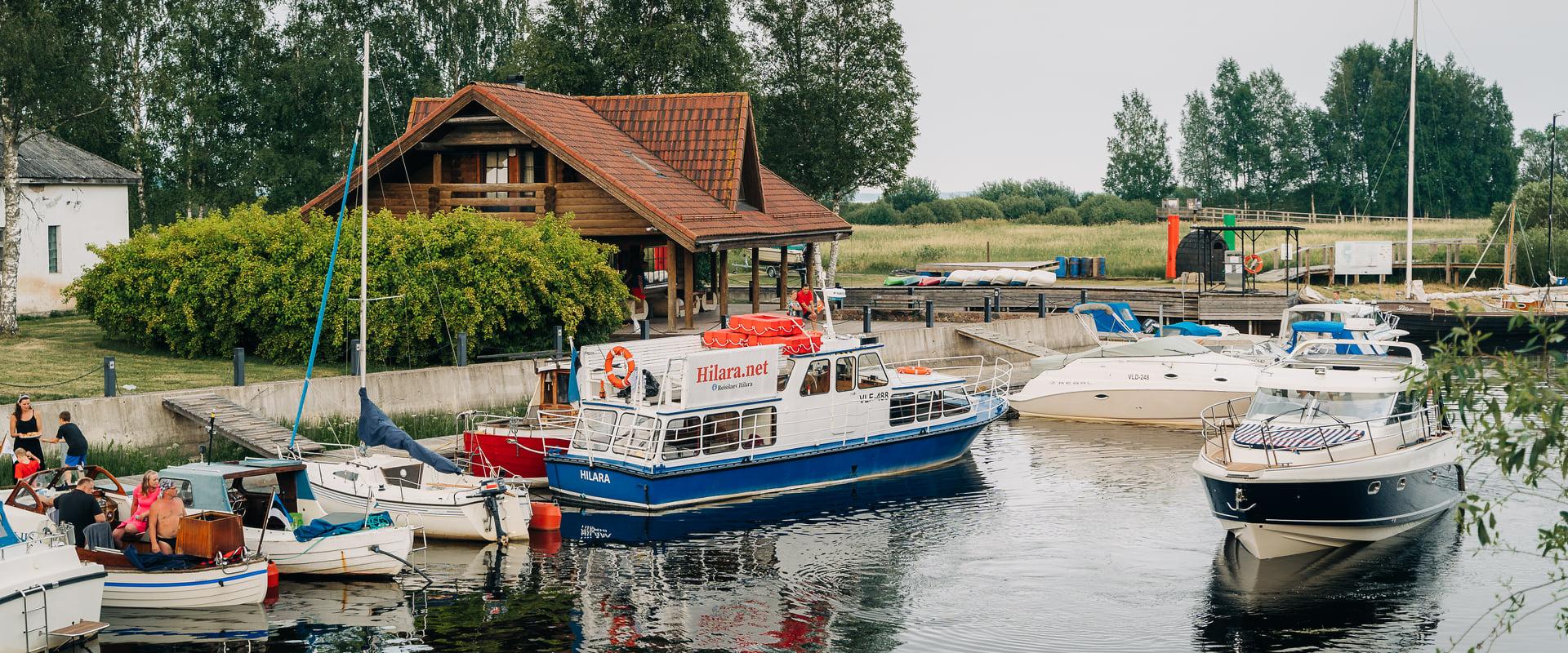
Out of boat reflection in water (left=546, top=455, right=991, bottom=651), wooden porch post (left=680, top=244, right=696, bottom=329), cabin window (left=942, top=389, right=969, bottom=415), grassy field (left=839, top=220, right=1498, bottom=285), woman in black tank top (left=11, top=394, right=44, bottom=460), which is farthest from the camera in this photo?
grassy field (left=839, top=220, right=1498, bottom=285)

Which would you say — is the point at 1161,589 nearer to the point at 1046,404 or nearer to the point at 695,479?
the point at 695,479

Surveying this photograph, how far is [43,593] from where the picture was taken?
1662 centimetres

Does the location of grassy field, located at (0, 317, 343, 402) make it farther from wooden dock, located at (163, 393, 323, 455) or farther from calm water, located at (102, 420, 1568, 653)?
calm water, located at (102, 420, 1568, 653)

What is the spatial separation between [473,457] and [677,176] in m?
17.2

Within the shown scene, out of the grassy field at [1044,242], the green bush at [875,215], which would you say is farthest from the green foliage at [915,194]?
the grassy field at [1044,242]

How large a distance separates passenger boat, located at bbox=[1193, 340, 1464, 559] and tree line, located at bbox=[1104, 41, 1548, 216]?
86870 millimetres

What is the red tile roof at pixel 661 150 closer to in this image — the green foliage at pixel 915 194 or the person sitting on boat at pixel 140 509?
the person sitting on boat at pixel 140 509

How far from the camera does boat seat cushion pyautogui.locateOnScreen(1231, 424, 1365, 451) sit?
22.0 m

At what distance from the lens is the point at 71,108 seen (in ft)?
110

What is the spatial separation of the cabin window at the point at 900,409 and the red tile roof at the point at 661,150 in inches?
375

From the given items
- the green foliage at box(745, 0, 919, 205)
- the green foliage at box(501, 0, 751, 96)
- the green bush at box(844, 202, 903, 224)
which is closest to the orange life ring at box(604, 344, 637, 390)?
the green foliage at box(501, 0, 751, 96)

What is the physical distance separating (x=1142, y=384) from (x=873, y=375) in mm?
9603

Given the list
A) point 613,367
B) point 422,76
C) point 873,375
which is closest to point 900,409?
point 873,375

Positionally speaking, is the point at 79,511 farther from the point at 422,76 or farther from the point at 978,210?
the point at 978,210
